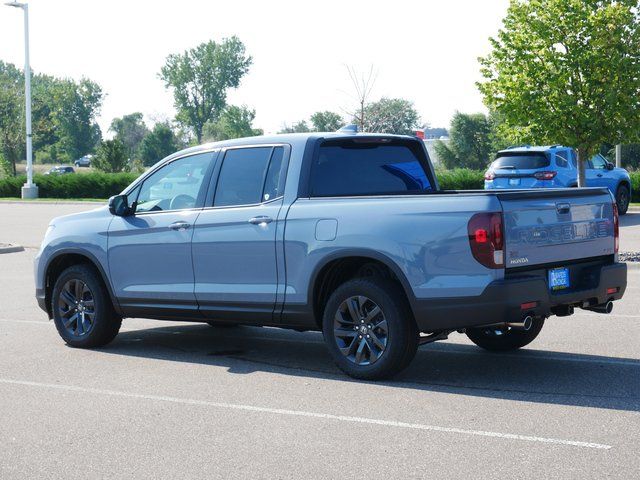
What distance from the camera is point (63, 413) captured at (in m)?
6.80

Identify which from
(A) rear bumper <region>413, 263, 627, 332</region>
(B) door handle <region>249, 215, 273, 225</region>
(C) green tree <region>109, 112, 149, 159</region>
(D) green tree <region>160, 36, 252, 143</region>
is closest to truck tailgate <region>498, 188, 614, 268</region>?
(A) rear bumper <region>413, 263, 627, 332</region>

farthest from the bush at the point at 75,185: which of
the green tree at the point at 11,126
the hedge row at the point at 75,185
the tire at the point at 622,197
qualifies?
the tire at the point at 622,197

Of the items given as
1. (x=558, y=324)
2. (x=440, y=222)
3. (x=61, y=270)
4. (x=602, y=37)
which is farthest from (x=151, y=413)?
(x=602, y=37)

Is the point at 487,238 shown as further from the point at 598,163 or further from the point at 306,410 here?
the point at 598,163

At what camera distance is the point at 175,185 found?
30.0 feet

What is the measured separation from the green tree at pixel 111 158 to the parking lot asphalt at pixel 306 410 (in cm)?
5883

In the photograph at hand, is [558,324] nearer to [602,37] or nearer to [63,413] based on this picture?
[63,413]

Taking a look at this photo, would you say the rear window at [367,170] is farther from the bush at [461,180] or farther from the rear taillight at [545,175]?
the bush at [461,180]

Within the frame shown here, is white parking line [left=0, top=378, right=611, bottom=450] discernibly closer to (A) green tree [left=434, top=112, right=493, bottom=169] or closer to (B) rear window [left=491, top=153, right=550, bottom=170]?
(B) rear window [left=491, top=153, right=550, bottom=170]

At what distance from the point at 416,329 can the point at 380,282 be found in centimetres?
43

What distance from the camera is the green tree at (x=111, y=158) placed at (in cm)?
6794

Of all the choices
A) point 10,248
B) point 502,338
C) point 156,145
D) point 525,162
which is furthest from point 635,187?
point 156,145

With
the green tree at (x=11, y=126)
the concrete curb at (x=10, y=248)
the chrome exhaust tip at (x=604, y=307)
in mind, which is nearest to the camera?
the chrome exhaust tip at (x=604, y=307)

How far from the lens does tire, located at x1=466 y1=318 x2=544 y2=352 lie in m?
8.83
